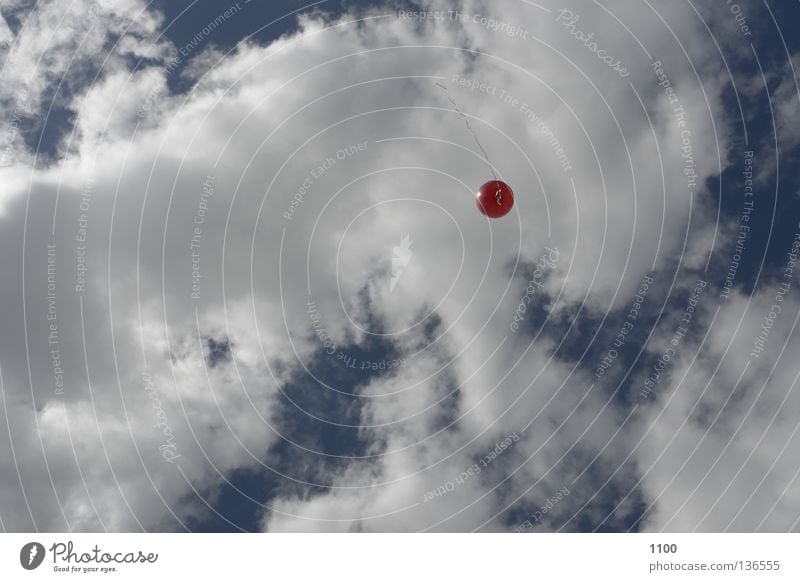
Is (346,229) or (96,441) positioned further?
(346,229)

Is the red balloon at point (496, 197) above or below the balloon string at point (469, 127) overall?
below

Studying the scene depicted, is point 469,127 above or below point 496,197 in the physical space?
above

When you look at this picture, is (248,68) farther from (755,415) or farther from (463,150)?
(755,415)

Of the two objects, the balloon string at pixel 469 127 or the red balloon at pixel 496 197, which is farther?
the balloon string at pixel 469 127

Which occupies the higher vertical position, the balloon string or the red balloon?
the balloon string

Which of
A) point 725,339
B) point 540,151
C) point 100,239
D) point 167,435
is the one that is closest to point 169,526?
point 167,435

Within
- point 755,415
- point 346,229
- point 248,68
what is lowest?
point 755,415

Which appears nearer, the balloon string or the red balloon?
the red balloon

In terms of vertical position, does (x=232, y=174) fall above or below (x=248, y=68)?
below

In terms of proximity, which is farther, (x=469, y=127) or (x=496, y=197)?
(x=469, y=127)
